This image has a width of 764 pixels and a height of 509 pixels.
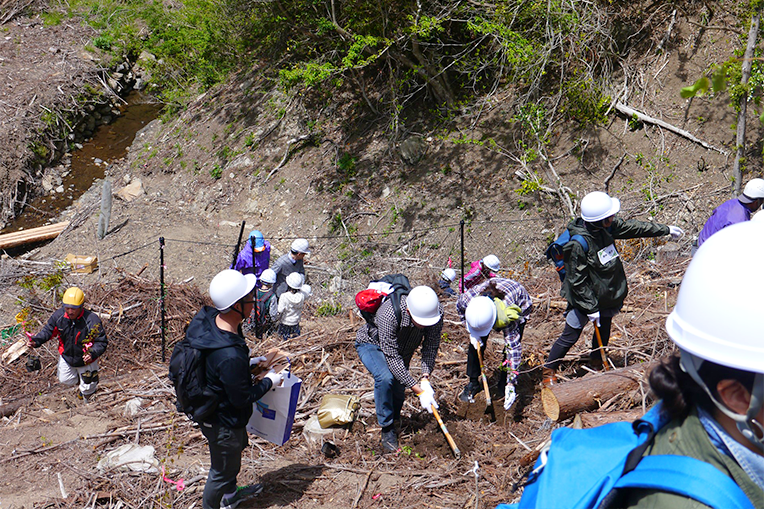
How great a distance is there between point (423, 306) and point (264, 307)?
419 cm

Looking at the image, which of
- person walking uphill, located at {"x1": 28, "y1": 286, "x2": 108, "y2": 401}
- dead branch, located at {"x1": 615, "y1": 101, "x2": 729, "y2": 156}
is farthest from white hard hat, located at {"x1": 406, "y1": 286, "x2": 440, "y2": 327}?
dead branch, located at {"x1": 615, "y1": 101, "x2": 729, "y2": 156}

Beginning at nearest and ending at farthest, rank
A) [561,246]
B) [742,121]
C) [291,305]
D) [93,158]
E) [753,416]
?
1. [753,416]
2. [561,246]
3. [291,305]
4. [742,121]
5. [93,158]

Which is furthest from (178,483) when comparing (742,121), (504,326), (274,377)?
(742,121)

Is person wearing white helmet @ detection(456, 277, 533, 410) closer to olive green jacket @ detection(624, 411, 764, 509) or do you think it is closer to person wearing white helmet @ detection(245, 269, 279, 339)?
person wearing white helmet @ detection(245, 269, 279, 339)

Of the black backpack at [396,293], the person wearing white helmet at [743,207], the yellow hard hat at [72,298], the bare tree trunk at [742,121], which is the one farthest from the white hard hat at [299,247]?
the bare tree trunk at [742,121]

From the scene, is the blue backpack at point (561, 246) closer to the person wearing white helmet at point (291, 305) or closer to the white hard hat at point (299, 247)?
the person wearing white helmet at point (291, 305)

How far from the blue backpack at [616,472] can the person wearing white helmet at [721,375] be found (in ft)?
0.09

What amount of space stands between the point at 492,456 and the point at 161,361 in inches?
195

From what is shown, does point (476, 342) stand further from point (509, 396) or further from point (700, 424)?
point (700, 424)

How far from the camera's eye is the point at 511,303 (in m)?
5.17

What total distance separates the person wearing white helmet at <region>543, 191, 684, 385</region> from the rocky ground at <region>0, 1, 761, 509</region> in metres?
0.59

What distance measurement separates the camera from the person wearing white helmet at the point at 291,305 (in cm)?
757

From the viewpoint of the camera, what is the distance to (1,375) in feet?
24.7

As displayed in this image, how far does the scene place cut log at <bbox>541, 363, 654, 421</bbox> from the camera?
4312mm
